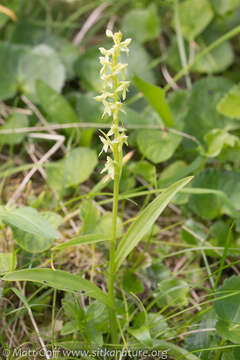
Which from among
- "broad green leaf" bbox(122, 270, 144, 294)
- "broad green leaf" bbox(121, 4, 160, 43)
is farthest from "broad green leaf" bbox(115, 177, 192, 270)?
"broad green leaf" bbox(121, 4, 160, 43)

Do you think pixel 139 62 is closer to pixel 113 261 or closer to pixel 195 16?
pixel 195 16

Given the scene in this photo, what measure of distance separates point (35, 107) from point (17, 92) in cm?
17

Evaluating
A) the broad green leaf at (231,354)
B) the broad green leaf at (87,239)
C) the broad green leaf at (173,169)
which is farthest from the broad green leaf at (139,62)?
the broad green leaf at (231,354)

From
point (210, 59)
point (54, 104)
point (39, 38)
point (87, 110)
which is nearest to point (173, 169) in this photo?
point (87, 110)

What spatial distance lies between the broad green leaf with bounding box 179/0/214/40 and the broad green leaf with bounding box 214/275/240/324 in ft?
5.09

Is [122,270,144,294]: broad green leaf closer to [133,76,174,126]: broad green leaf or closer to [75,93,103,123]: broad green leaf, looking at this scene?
[133,76,174,126]: broad green leaf

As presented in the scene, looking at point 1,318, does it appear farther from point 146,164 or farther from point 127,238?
point 146,164

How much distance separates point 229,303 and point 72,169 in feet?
2.75

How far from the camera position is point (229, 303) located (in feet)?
3.99

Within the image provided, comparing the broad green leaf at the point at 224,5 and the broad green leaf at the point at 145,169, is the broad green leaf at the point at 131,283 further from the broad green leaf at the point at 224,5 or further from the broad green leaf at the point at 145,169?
the broad green leaf at the point at 224,5

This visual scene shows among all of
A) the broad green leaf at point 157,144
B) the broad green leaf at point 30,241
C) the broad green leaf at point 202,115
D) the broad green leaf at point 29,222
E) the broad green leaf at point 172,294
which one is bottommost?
the broad green leaf at point 172,294

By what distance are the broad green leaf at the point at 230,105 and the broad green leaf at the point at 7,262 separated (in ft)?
3.67

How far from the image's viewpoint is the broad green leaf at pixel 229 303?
1195 mm

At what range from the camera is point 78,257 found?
151cm
